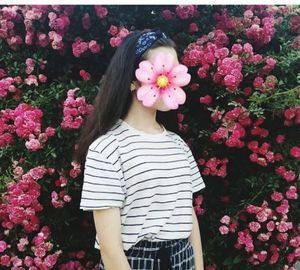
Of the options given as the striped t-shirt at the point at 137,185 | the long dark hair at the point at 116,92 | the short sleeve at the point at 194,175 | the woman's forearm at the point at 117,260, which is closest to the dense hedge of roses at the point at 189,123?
the short sleeve at the point at 194,175

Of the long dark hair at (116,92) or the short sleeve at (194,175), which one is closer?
the long dark hair at (116,92)

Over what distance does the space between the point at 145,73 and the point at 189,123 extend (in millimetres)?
878

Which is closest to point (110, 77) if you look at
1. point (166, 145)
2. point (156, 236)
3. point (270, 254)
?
point (166, 145)

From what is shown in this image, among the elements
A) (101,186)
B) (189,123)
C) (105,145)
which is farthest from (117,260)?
(189,123)

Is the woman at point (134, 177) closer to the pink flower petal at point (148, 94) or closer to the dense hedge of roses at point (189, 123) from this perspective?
the pink flower petal at point (148, 94)

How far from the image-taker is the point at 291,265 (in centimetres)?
263

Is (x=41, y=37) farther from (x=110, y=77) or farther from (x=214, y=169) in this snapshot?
(x=214, y=169)

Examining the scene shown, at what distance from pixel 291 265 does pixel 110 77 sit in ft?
4.85

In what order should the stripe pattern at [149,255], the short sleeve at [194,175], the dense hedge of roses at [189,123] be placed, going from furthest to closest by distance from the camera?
the dense hedge of roses at [189,123]
the short sleeve at [194,175]
the stripe pattern at [149,255]

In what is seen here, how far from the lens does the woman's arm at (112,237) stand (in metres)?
1.67

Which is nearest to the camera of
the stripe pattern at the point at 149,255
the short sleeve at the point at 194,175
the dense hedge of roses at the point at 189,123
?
the stripe pattern at the point at 149,255

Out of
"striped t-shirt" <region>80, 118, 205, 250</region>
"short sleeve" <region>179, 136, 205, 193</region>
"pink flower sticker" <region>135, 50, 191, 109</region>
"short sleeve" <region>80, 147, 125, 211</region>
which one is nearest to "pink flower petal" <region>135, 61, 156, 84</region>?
"pink flower sticker" <region>135, 50, 191, 109</region>

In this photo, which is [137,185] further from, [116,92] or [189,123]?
[189,123]

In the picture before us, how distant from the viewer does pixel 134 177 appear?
5.65 feet
